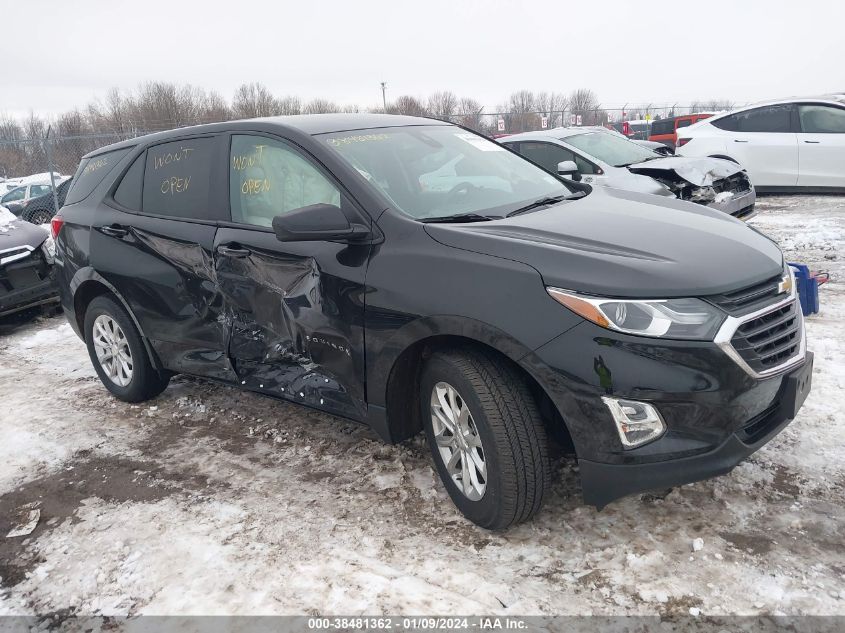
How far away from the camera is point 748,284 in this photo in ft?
8.14

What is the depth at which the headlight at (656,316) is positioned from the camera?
2297mm

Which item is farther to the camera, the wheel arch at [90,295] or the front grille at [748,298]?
the wheel arch at [90,295]

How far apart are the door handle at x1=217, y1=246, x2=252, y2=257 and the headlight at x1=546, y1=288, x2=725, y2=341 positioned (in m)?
1.82

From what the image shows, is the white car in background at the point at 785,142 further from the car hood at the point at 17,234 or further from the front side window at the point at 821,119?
the car hood at the point at 17,234

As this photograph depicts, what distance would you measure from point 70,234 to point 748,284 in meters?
4.27

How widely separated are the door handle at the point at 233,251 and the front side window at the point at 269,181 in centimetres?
15

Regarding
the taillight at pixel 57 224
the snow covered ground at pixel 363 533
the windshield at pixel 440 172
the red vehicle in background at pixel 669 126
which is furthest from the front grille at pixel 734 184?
the red vehicle in background at pixel 669 126

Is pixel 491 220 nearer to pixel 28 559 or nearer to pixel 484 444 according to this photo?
pixel 484 444

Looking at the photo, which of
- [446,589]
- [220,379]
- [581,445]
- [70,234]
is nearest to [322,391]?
[220,379]

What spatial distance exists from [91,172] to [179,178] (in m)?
1.17

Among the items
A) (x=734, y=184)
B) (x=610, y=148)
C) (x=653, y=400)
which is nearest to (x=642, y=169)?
(x=610, y=148)

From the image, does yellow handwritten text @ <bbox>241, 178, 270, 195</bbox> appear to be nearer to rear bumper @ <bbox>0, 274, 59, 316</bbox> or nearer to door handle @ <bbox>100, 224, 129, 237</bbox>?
door handle @ <bbox>100, 224, 129, 237</bbox>

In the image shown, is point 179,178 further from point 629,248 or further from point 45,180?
point 45,180

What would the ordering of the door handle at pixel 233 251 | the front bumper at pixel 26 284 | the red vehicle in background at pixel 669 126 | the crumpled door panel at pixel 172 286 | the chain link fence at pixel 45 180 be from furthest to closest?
the red vehicle in background at pixel 669 126, the chain link fence at pixel 45 180, the front bumper at pixel 26 284, the crumpled door panel at pixel 172 286, the door handle at pixel 233 251
